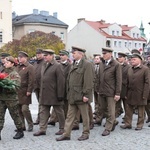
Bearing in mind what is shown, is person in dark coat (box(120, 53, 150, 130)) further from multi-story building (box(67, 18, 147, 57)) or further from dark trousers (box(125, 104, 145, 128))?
multi-story building (box(67, 18, 147, 57))

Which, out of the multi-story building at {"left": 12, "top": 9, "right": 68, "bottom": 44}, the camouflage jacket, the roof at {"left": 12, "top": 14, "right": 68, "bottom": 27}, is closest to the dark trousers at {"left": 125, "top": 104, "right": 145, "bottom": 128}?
the camouflage jacket

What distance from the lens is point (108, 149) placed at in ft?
26.1

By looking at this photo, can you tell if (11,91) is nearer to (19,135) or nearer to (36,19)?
(19,135)

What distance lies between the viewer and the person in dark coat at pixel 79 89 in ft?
28.1

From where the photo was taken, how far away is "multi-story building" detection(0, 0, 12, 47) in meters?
59.5

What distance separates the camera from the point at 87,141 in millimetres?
8680

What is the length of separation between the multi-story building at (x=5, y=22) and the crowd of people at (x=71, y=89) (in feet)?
164

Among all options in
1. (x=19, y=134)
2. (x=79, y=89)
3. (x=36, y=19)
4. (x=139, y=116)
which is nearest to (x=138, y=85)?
(x=139, y=116)

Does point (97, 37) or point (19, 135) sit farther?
point (97, 37)

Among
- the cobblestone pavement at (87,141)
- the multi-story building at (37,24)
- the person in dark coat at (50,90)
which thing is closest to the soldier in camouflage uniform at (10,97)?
the cobblestone pavement at (87,141)

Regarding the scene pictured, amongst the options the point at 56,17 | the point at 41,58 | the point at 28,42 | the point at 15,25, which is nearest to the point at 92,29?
the point at 56,17

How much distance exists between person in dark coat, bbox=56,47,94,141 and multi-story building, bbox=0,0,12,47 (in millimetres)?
52034

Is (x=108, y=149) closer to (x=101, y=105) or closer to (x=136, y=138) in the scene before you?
(x=136, y=138)

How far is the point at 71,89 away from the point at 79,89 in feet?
0.72
